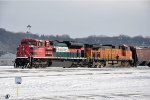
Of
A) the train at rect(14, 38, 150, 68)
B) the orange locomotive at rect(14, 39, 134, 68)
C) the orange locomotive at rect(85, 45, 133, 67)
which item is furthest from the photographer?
the orange locomotive at rect(85, 45, 133, 67)

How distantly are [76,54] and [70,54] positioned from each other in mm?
1553

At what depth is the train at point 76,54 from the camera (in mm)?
45969

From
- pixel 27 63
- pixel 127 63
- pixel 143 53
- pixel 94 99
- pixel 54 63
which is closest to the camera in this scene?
pixel 94 99

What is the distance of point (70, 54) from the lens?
51.9 m

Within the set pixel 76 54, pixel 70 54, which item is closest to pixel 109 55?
pixel 76 54

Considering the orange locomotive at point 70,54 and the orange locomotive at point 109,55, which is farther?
the orange locomotive at point 109,55

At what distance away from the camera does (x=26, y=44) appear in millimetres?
46969

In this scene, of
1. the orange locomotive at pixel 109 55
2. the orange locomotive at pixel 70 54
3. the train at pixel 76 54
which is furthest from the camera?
the orange locomotive at pixel 109 55

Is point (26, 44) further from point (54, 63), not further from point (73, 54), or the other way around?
point (73, 54)

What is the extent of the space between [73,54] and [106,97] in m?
35.0

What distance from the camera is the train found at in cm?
4597

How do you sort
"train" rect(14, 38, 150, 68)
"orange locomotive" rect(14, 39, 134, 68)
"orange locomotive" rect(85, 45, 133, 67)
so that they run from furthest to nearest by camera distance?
"orange locomotive" rect(85, 45, 133, 67) → "train" rect(14, 38, 150, 68) → "orange locomotive" rect(14, 39, 134, 68)

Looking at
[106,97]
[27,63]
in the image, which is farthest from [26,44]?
[106,97]

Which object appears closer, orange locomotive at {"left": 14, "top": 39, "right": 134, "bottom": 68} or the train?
orange locomotive at {"left": 14, "top": 39, "right": 134, "bottom": 68}
